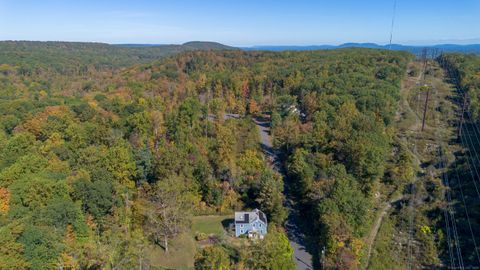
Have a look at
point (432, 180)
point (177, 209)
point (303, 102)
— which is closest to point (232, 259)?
point (177, 209)

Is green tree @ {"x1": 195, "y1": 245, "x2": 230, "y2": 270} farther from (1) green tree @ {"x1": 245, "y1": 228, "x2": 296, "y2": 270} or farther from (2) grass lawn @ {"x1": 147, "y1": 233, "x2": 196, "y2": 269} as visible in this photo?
(2) grass lawn @ {"x1": 147, "y1": 233, "x2": 196, "y2": 269}

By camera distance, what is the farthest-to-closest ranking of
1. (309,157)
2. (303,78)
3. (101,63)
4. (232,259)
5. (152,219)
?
(101,63), (303,78), (309,157), (152,219), (232,259)

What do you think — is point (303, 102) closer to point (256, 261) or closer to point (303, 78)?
point (303, 78)

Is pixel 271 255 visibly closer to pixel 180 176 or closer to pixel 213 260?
pixel 213 260

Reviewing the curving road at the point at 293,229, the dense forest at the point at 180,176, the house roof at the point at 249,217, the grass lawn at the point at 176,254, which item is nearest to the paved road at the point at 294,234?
the curving road at the point at 293,229

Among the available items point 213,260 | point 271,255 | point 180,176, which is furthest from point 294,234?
point 180,176

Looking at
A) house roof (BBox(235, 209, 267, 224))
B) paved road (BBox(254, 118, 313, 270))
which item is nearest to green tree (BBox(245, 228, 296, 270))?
paved road (BBox(254, 118, 313, 270))

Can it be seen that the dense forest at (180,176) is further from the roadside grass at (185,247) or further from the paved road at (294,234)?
the paved road at (294,234)

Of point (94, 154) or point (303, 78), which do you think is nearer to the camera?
point (94, 154)
